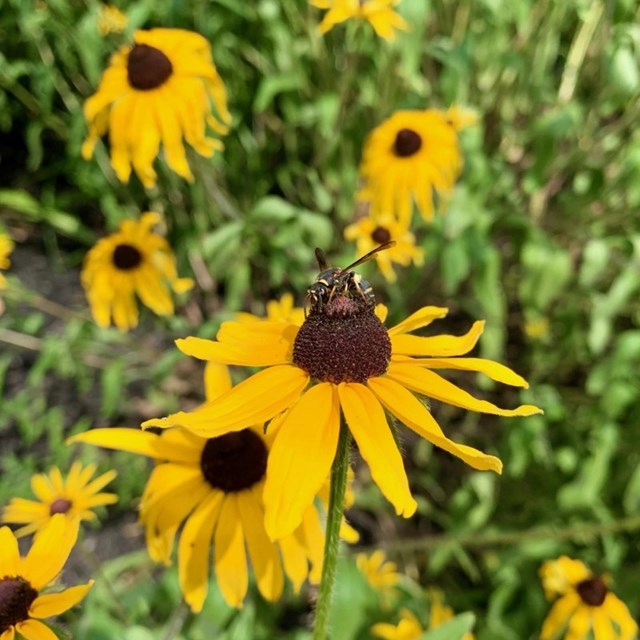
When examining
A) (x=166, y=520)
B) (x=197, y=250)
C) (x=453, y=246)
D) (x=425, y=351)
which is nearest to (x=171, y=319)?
(x=197, y=250)

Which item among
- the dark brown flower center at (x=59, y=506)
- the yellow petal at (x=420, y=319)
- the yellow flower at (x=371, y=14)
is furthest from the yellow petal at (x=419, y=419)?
the yellow flower at (x=371, y=14)

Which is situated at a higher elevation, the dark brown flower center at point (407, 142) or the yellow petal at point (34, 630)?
the dark brown flower center at point (407, 142)

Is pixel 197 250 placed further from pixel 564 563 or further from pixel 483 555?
pixel 564 563

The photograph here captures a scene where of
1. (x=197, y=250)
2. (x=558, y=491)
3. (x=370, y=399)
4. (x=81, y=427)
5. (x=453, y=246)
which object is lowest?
(x=370, y=399)

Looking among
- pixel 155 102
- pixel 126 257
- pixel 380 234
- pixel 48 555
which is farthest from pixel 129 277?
pixel 48 555

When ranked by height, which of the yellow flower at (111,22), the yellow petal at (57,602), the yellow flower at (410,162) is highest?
the yellow flower at (111,22)

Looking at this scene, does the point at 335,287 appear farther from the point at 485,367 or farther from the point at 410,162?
the point at 410,162

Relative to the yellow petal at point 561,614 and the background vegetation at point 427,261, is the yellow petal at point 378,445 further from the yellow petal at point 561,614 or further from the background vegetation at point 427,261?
the yellow petal at point 561,614
